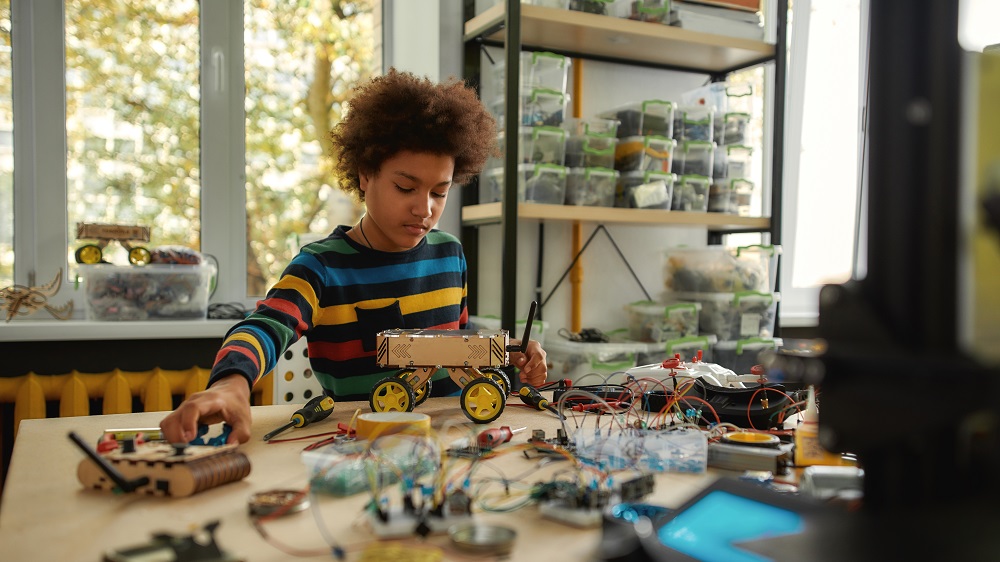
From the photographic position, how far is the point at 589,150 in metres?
2.27

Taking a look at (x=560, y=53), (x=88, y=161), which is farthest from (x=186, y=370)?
(x=560, y=53)

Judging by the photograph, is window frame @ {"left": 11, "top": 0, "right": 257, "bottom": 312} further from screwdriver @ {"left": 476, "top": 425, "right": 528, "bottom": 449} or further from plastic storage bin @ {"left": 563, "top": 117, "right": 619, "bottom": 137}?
screwdriver @ {"left": 476, "top": 425, "right": 528, "bottom": 449}

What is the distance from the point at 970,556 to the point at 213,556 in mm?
516

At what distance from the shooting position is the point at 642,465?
2.96 feet

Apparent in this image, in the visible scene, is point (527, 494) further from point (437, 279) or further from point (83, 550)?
point (437, 279)

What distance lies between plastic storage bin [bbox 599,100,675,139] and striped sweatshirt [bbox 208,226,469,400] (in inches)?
35.5

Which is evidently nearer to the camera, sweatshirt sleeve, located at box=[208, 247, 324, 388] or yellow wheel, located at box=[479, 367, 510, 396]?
sweatshirt sleeve, located at box=[208, 247, 324, 388]

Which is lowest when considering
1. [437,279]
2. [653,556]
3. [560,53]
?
[653,556]

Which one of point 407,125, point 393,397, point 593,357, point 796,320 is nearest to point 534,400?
point 393,397

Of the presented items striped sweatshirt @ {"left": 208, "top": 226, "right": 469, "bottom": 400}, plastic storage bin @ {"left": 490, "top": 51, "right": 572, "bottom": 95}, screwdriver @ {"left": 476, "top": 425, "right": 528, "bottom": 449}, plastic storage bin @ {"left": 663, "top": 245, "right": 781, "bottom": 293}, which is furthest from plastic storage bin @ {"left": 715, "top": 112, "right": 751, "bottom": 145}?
screwdriver @ {"left": 476, "top": 425, "right": 528, "bottom": 449}

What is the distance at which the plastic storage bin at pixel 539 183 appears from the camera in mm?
2156

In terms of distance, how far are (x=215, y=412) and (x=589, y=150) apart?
155cm

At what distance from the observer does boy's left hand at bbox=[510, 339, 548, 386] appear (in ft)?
4.68

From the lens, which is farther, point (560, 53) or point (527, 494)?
point (560, 53)
